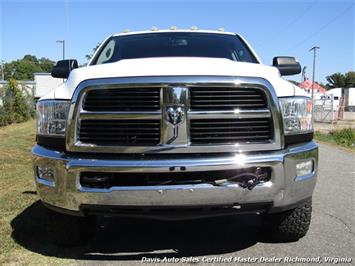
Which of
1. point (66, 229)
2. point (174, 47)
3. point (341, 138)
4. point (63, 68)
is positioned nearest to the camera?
point (66, 229)

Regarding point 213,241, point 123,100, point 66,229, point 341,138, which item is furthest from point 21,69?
point 123,100

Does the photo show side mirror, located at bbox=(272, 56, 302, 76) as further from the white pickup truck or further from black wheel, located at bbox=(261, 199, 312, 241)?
black wheel, located at bbox=(261, 199, 312, 241)

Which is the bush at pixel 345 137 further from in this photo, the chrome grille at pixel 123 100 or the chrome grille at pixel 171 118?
the chrome grille at pixel 123 100

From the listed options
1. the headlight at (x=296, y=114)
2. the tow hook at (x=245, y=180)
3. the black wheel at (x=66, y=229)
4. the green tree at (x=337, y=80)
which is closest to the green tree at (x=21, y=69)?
the green tree at (x=337, y=80)

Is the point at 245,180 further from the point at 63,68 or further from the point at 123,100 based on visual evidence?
the point at 63,68

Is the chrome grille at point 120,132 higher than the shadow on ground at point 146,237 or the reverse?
higher

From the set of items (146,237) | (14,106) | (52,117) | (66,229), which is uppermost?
(52,117)

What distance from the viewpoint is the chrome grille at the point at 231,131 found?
360 cm

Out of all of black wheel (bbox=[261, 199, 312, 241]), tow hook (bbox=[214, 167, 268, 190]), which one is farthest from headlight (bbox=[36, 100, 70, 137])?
black wheel (bbox=[261, 199, 312, 241])

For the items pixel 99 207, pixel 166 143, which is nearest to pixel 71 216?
pixel 99 207

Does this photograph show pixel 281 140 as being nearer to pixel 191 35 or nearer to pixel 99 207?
pixel 99 207

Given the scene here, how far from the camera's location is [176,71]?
3.62m

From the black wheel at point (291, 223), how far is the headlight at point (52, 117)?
76.8 inches

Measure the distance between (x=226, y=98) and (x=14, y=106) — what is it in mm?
22591
